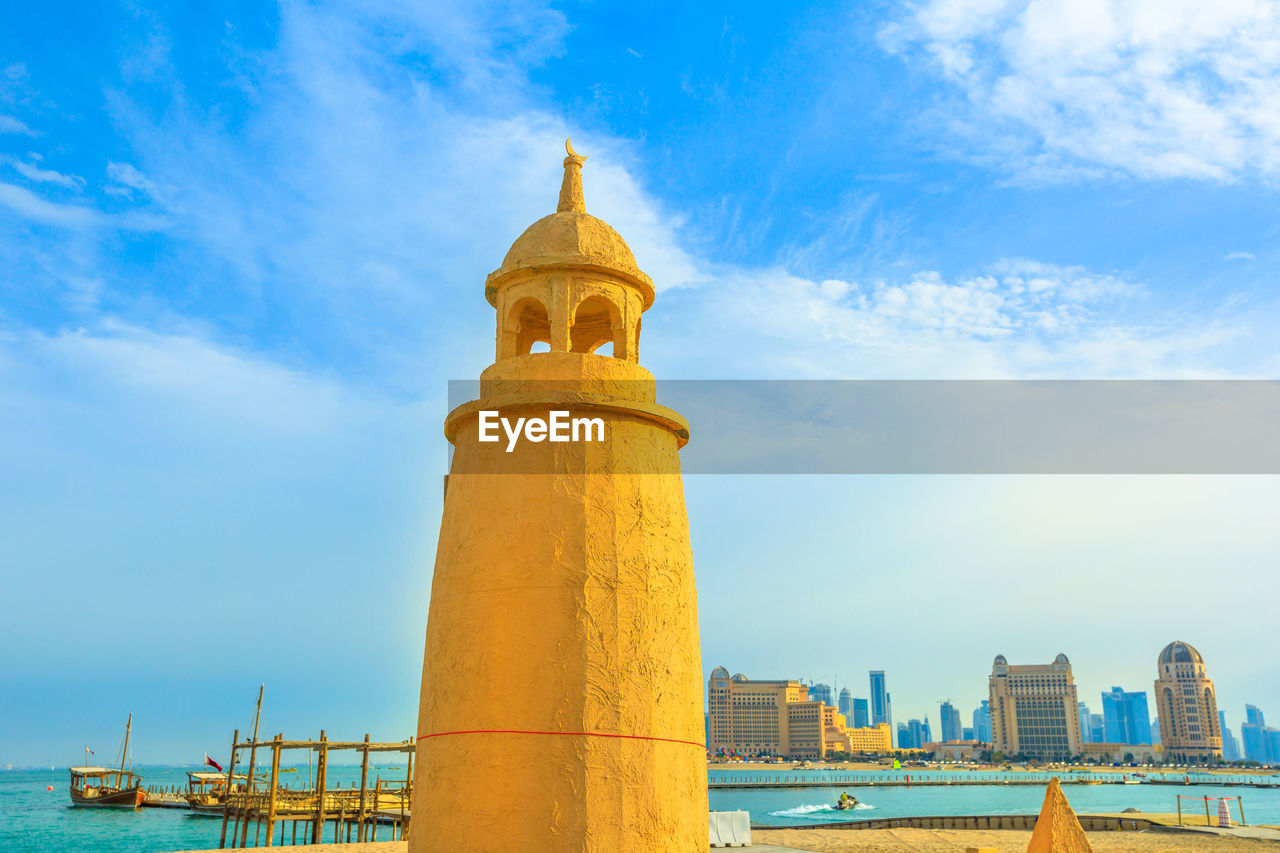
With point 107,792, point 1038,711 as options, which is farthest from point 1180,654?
point 107,792

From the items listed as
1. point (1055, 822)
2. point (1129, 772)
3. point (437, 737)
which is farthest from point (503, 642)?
point (1129, 772)

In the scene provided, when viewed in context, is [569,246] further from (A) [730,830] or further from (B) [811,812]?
(B) [811,812]

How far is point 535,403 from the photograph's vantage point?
24.9ft

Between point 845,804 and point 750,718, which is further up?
point 750,718

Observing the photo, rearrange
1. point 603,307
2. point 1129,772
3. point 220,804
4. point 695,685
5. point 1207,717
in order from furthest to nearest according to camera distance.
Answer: point 1207,717
point 1129,772
point 220,804
point 603,307
point 695,685

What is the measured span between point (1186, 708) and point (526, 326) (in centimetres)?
19831

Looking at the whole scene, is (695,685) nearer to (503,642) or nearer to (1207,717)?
(503,642)

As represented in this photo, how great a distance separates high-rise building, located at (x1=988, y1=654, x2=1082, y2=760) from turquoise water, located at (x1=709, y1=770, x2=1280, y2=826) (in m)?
42.4

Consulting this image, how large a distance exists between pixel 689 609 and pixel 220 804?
5702 centimetres

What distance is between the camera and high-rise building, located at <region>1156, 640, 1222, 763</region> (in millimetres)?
170625

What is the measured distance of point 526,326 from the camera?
379 inches

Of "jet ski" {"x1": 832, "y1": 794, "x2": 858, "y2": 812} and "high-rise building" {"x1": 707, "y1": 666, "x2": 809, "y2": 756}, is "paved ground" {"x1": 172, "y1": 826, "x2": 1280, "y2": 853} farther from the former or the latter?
"high-rise building" {"x1": 707, "y1": 666, "x2": 809, "y2": 756}

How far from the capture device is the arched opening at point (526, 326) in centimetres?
849

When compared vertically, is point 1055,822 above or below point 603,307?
below
